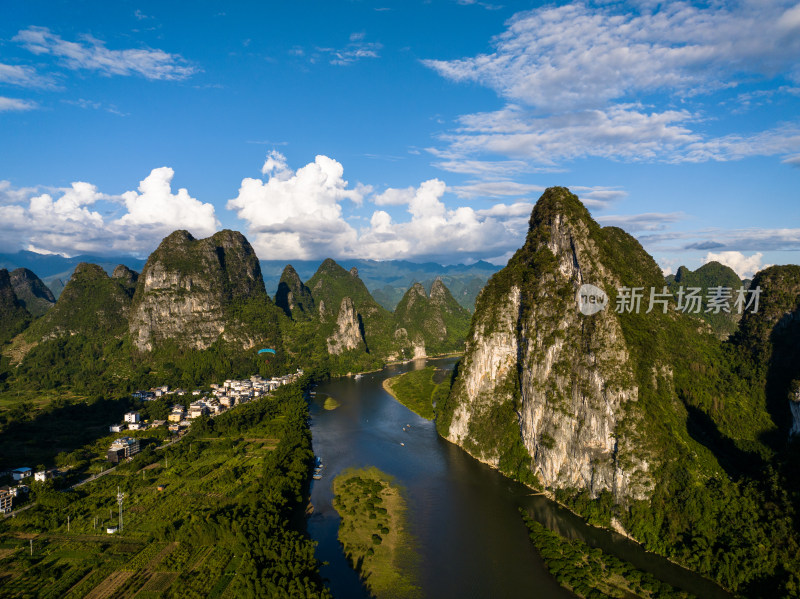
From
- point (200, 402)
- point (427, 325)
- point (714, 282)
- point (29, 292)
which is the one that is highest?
point (714, 282)

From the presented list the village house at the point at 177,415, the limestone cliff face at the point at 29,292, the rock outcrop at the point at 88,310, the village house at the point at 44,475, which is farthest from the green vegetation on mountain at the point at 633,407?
the limestone cliff face at the point at 29,292

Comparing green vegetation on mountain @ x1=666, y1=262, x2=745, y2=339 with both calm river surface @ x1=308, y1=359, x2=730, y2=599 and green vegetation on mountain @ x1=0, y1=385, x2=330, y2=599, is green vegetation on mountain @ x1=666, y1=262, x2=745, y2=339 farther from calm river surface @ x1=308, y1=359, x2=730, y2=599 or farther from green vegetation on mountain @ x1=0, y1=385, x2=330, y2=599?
green vegetation on mountain @ x1=0, y1=385, x2=330, y2=599

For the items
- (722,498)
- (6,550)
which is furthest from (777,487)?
(6,550)

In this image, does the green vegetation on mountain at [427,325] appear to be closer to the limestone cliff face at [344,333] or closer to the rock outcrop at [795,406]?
the limestone cliff face at [344,333]

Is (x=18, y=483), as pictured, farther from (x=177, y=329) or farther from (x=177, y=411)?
(x=177, y=329)

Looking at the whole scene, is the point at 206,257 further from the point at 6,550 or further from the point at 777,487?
the point at 777,487

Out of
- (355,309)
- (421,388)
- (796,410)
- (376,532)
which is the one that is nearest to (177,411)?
(421,388)
